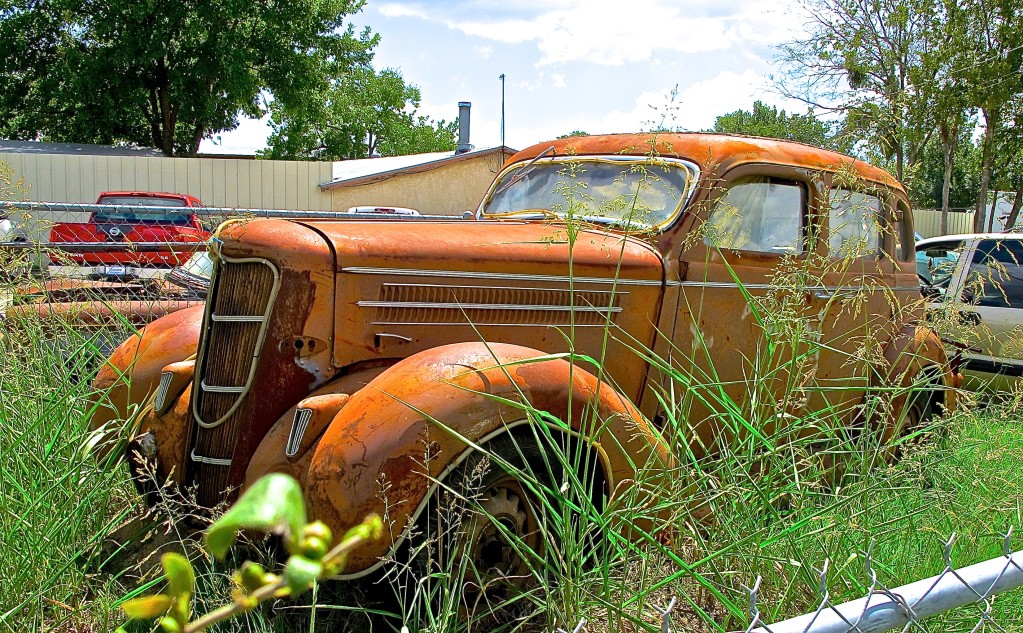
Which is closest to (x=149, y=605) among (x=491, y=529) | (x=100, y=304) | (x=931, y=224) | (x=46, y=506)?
(x=491, y=529)

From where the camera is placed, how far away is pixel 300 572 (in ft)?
1.80

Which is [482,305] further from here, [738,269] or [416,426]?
[738,269]

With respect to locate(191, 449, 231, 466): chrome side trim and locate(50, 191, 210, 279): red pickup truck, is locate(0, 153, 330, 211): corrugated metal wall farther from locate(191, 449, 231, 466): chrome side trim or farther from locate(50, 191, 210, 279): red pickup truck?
locate(191, 449, 231, 466): chrome side trim

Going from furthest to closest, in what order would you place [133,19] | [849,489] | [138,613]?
[133,19], [849,489], [138,613]

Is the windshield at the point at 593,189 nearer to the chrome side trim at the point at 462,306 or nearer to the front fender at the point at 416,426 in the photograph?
the chrome side trim at the point at 462,306

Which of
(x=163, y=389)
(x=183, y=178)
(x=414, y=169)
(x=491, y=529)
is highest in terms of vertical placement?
(x=414, y=169)

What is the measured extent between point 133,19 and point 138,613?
83.6 feet

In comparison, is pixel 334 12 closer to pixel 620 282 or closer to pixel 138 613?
pixel 620 282

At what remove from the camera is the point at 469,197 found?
23.9m

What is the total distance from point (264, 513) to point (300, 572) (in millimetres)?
91

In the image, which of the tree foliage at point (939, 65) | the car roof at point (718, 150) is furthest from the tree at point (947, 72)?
the car roof at point (718, 150)

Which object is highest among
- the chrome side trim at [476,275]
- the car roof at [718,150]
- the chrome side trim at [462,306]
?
the car roof at [718,150]

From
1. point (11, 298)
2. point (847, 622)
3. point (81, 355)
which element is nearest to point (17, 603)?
point (81, 355)

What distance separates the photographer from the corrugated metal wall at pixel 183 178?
19.4 m
